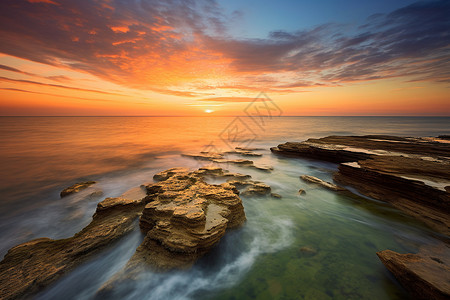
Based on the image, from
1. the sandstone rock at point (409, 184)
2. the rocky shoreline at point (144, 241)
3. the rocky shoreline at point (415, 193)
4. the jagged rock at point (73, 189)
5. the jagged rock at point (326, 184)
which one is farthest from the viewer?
the jagged rock at point (326, 184)

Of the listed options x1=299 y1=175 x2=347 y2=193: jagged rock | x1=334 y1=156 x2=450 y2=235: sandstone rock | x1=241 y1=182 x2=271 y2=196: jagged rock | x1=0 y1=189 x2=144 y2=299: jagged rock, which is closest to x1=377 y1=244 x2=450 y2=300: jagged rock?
x1=334 y1=156 x2=450 y2=235: sandstone rock

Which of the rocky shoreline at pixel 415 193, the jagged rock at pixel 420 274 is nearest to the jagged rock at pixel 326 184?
the rocky shoreline at pixel 415 193

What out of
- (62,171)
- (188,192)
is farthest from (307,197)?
(62,171)

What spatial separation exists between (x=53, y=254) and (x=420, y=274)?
8.90 m

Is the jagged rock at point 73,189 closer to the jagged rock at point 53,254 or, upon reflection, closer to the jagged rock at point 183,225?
the jagged rock at point 53,254

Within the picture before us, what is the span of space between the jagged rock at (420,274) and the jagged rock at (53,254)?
7.64m

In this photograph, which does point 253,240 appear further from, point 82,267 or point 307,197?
point 82,267

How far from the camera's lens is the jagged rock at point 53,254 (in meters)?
3.81

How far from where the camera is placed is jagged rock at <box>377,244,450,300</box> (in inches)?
129

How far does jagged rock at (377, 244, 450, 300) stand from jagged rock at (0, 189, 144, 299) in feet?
25.1

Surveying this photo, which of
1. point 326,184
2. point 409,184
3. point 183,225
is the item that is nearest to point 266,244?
point 183,225

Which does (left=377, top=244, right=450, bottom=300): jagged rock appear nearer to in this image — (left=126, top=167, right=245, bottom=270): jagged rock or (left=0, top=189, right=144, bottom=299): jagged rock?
(left=126, top=167, right=245, bottom=270): jagged rock

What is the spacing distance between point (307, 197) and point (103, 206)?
897 cm

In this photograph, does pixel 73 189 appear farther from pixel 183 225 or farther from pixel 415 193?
pixel 415 193
